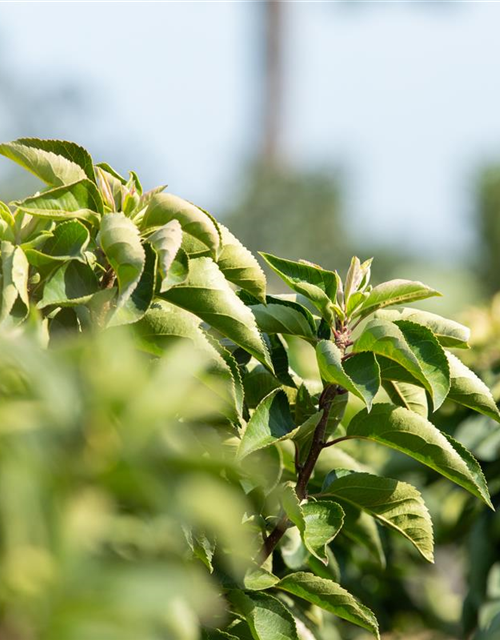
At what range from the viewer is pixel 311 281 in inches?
54.2

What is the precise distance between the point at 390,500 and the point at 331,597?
0.55ft

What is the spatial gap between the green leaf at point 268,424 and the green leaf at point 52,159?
0.38 m

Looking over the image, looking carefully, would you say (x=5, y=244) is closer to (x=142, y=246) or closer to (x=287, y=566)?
(x=142, y=246)

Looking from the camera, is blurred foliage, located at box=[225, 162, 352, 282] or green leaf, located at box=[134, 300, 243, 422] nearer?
green leaf, located at box=[134, 300, 243, 422]

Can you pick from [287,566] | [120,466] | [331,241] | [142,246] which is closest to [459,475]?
[287,566]

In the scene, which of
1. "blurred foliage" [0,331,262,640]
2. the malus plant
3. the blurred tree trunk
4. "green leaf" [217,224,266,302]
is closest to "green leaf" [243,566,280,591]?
the malus plant

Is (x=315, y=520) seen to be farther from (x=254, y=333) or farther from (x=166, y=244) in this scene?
(x=166, y=244)

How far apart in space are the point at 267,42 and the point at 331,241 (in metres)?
8.49

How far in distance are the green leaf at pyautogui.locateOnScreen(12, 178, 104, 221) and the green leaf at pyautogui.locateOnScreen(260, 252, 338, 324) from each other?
0.85ft

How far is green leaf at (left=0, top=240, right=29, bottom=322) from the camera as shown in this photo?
1060mm

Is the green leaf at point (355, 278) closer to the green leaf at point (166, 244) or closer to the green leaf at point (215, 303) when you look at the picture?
the green leaf at point (215, 303)

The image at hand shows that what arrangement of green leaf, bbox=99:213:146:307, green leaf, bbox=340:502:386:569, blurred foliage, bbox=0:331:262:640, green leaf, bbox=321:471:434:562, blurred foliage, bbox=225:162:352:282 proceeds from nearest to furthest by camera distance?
blurred foliage, bbox=0:331:262:640, green leaf, bbox=99:213:146:307, green leaf, bbox=321:471:434:562, green leaf, bbox=340:502:386:569, blurred foliage, bbox=225:162:352:282

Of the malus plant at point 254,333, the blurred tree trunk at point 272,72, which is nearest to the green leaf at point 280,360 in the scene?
the malus plant at point 254,333

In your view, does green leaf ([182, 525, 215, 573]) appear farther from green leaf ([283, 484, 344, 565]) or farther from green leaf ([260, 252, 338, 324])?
green leaf ([260, 252, 338, 324])
